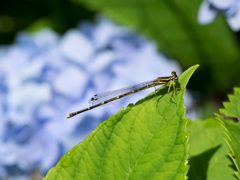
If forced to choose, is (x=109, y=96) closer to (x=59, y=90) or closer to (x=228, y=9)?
(x=59, y=90)

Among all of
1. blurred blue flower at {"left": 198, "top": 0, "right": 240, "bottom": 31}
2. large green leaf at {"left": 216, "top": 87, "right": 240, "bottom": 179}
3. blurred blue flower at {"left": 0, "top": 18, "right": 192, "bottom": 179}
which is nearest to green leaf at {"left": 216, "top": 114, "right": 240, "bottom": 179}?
large green leaf at {"left": 216, "top": 87, "right": 240, "bottom": 179}

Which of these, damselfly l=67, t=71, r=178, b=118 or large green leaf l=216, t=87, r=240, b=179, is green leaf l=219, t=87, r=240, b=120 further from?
damselfly l=67, t=71, r=178, b=118

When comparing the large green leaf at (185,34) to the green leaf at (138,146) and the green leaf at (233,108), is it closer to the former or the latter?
the green leaf at (233,108)

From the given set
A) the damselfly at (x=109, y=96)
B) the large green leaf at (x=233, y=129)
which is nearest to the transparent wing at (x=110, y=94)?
the damselfly at (x=109, y=96)

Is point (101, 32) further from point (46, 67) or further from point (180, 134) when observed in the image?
point (180, 134)

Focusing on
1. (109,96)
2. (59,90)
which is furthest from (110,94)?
(59,90)
